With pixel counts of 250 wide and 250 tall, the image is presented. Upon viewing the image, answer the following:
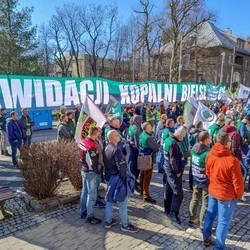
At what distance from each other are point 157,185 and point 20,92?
4776 mm

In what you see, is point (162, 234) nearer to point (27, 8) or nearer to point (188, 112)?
point (188, 112)

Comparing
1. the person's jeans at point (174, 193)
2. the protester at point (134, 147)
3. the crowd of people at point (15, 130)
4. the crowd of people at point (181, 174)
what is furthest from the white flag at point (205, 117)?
the crowd of people at point (15, 130)

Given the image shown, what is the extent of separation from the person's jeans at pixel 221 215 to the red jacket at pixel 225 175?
0.11 metres

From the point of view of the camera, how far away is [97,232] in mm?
4305

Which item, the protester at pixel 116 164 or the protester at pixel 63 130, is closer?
the protester at pixel 116 164

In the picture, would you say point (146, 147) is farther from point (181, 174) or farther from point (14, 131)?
point (14, 131)

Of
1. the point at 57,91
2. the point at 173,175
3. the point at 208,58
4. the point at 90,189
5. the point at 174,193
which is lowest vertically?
the point at 174,193

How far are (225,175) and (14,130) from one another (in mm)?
6610

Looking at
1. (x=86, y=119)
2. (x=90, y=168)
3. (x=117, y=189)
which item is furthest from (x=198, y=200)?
(x=86, y=119)

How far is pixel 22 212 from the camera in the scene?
195 inches

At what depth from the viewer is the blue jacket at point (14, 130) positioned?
26.4 ft

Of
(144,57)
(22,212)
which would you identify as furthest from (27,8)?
(22,212)

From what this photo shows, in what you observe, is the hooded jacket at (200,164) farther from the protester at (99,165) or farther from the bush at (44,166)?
the bush at (44,166)

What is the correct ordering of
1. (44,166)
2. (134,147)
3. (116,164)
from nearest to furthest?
(116,164) → (44,166) → (134,147)
